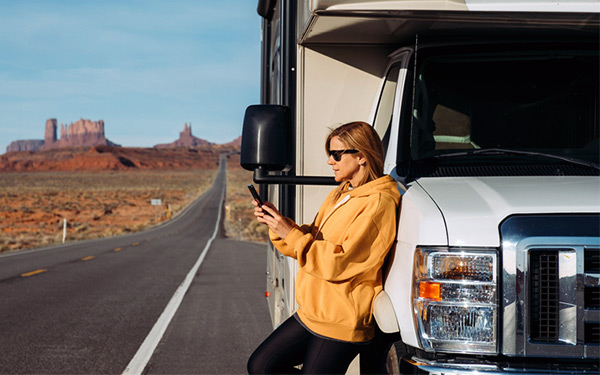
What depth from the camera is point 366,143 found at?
2.79 m

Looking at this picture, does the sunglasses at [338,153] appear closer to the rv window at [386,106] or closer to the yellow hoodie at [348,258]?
the yellow hoodie at [348,258]

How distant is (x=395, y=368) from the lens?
2.64 metres

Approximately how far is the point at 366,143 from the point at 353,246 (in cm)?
52

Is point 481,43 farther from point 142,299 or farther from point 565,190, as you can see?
point 142,299

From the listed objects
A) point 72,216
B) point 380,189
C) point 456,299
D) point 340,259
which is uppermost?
point 380,189

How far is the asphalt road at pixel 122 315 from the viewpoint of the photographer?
6199 millimetres

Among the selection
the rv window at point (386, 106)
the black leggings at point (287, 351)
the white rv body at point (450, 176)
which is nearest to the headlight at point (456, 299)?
the white rv body at point (450, 176)

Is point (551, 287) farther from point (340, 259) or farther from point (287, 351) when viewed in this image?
point (287, 351)

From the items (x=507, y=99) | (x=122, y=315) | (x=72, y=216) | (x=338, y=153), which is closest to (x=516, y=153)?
(x=507, y=99)

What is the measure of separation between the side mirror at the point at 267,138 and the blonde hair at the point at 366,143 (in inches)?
13.9

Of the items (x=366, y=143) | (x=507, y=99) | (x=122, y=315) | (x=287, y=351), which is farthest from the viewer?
(x=122, y=315)

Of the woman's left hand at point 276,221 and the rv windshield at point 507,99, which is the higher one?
the rv windshield at point 507,99

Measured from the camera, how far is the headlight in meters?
2.40

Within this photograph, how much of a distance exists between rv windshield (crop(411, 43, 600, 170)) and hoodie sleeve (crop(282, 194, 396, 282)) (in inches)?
31.8
